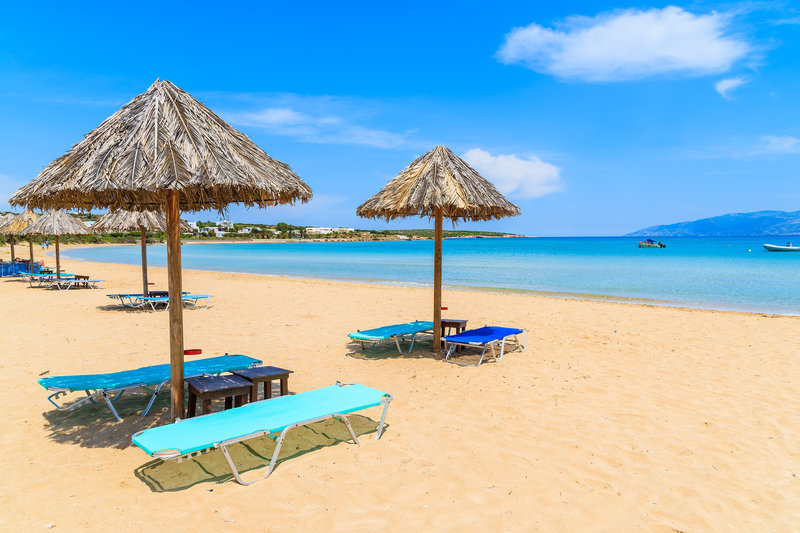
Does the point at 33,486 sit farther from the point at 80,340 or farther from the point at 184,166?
the point at 80,340

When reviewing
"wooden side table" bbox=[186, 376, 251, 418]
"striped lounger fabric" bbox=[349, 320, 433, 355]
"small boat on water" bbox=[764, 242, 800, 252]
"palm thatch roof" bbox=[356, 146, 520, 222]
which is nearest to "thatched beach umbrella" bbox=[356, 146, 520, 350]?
"palm thatch roof" bbox=[356, 146, 520, 222]

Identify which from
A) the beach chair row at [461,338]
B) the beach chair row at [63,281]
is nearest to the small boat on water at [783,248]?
the beach chair row at [461,338]

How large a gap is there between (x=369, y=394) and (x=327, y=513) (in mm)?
1359

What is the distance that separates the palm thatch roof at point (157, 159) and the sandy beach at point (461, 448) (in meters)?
2.26

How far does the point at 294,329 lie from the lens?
31.3 feet

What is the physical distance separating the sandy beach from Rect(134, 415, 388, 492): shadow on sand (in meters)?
0.02

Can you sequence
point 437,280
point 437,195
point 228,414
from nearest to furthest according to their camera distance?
point 228,414 → point 437,195 → point 437,280

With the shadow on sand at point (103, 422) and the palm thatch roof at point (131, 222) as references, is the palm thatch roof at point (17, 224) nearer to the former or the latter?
the palm thatch roof at point (131, 222)

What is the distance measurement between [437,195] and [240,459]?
4.28m

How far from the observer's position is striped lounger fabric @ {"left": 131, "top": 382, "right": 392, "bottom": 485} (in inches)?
125

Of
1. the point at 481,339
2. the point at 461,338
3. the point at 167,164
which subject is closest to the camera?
the point at 167,164

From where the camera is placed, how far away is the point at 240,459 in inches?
151

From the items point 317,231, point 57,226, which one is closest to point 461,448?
point 57,226

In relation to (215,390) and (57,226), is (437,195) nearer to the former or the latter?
(215,390)
